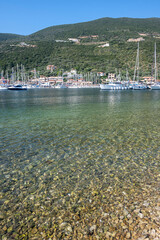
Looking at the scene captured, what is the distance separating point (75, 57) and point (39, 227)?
5802 inches

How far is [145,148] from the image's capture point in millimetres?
8711

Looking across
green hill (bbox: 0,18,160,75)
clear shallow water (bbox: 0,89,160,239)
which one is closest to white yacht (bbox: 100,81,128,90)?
green hill (bbox: 0,18,160,75)

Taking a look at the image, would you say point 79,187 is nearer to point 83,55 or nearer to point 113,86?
point 113,86

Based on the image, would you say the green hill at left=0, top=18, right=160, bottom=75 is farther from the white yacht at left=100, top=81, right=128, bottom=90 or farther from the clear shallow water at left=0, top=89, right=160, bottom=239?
the clear shallow water at left=0, top=89, right=160, bottom=239

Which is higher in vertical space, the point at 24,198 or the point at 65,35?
the point at 65,35

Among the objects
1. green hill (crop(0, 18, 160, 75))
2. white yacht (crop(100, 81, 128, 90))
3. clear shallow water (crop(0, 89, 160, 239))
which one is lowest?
clear shallow water (crop(0, 89, 160, 239))

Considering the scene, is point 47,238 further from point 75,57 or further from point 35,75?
point 75,57

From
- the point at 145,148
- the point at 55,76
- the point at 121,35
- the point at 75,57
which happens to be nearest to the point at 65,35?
the point at 121,35

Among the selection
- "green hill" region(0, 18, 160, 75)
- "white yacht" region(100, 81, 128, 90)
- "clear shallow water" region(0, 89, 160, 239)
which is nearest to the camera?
"clear shallow water" region(0, 89, 160, 239)

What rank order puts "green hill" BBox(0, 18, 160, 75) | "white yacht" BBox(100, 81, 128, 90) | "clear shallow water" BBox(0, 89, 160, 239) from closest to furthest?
"clear shallow water" BBox(0, 89, 160, 239) < "white yacht" BBox(100, 81, 128, 90) < "green hill" BBox(0, 18, 160, 75)

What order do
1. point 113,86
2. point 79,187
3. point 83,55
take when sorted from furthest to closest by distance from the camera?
point 83,55
point 113,86
point 79,187

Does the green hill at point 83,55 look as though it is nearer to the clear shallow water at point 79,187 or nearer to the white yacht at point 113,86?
the white yacht at point 113,86

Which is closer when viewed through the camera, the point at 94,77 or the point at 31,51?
the point at 94,77

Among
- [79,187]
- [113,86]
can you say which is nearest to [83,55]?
[113,86]
